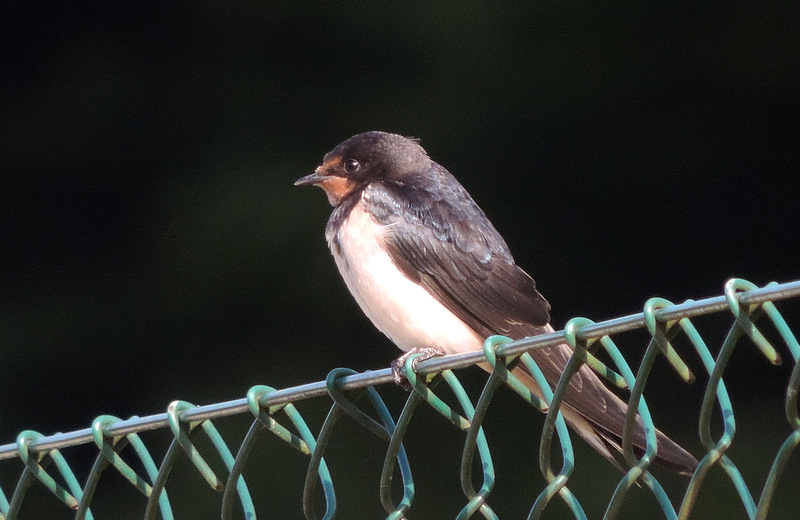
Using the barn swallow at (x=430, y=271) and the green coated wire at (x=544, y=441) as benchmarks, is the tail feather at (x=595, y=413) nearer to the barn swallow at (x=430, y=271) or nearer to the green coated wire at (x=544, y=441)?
the barn swallow at (x=430, y=271)

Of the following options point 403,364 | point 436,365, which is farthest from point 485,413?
point 403,364

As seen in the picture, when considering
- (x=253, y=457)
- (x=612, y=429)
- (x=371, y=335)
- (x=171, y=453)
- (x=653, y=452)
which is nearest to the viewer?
(x=653, y=452)

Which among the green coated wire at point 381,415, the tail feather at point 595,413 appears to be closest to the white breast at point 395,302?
the tail feather at point 595,413

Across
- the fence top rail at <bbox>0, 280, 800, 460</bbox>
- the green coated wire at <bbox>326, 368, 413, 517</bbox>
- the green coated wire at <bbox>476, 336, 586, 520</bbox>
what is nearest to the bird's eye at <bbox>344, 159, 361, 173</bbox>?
the fence top rail at <bbox>0, 280, 800, 460</bbox>

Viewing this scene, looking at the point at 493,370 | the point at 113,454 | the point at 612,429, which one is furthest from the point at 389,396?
the point at 493,370

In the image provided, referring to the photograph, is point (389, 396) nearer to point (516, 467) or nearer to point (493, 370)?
point (516, 467)

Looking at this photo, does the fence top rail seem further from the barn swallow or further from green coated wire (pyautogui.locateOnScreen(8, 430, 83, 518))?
the barn swallow
